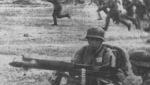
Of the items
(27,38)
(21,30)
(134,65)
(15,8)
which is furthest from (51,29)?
(134,65)

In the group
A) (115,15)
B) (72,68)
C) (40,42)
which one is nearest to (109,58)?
(72,68)

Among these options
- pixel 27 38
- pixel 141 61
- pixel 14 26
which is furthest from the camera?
pixel 14 26

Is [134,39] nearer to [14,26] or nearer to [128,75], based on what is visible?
[14,26]

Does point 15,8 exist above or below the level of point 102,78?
below

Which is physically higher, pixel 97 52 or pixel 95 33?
pixel 95 33

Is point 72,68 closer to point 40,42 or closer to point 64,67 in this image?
point 64,67

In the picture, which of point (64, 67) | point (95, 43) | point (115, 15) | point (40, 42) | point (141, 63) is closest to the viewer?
point (64, 67)

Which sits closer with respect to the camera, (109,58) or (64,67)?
(64,67)

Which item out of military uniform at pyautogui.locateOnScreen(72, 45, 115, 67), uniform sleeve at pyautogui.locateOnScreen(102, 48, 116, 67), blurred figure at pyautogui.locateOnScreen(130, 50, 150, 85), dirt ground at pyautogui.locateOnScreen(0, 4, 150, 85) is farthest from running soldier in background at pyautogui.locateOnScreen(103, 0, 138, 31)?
uniform sleeve at pyautogui.locateOnScreen(102, 48, 116, 67)

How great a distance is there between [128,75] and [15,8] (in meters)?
30.0

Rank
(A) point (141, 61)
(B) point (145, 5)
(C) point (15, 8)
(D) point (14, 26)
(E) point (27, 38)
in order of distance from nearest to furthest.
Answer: (A) point (141, 61) < (E) point (27, 38) < (B) point (145, 5) < (D) point (14, 26) < (C) point (15, 8)

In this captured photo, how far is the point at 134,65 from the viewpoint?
25.4 ft

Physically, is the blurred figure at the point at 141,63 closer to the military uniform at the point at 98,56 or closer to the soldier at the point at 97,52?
the soldier at the point at 97,52

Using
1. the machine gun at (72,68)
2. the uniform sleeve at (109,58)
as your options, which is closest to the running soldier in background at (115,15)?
the uniform sleeve at (109,58)
